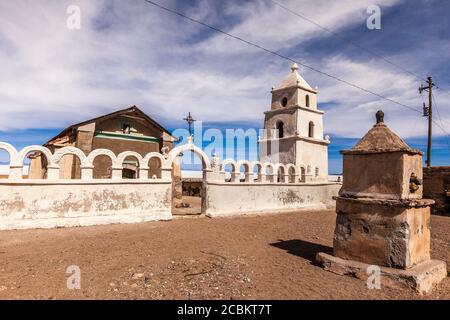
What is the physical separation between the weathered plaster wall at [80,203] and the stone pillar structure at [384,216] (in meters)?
7.24

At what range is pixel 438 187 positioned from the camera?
15.0 metres

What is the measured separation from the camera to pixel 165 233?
859 cm

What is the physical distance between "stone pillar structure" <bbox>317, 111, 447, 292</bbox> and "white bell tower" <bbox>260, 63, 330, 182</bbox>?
1498cm

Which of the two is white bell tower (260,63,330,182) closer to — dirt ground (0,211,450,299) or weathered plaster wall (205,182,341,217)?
weathered plaster wall (205,182,341,217)

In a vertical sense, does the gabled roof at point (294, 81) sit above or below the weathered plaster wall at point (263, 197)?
above

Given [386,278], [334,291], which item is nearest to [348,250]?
[386,278]

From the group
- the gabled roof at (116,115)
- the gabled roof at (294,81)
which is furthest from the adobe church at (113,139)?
the gabled roof at (294,81)

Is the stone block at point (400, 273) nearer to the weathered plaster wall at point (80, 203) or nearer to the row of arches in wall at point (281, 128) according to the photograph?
the weathered plaster wall at point (80, 203)

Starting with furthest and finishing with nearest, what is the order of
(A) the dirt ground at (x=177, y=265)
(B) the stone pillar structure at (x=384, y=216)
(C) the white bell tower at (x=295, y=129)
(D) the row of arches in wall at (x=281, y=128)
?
1. (D) the row of arches in wall at (x=281, y=128)
2. (C) the white bell tower at (x=295, y=129)
3. (B) the stone pillar structure at (x=384, y=216)
4. (A) the dirt ground at (x=177, y=265)

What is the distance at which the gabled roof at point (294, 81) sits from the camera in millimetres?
21281

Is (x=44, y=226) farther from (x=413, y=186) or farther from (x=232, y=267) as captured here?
(x=413, y=186)

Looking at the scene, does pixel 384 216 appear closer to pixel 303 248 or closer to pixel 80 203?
pixel 303 248

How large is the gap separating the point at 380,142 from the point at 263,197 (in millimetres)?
9175
